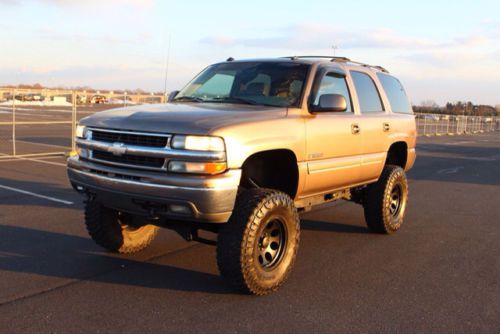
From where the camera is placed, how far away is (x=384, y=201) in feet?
22.1

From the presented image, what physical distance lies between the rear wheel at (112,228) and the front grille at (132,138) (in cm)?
85

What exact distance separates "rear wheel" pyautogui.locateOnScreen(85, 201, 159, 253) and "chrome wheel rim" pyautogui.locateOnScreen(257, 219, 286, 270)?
→ 47.3 inches

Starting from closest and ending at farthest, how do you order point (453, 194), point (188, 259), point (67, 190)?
point (188, 259)
point (67, 190)
point (453, 194)

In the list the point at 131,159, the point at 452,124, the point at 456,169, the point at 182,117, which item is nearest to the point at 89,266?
the point at 131,159

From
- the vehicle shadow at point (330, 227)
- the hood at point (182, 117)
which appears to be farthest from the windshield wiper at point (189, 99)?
the vehicle shadow at point (330, 227)

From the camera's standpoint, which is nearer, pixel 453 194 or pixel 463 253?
pixel 463 253

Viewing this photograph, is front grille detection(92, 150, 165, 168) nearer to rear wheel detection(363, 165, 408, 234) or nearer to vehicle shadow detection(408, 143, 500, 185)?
rear wheel detection(363, 165, 408, 234)

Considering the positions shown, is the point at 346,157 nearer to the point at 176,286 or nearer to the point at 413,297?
the point at 413,297

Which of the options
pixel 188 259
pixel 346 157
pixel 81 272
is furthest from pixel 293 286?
pixel 81 272

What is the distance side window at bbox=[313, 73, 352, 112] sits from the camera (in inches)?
220

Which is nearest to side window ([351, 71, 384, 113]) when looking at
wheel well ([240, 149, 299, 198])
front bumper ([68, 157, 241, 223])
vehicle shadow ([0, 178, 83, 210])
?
wheel well ([240, 149, 299, 198])

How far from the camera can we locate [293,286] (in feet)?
16.0

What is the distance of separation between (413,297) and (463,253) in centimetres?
184

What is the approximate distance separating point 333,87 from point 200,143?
2.24 meters
